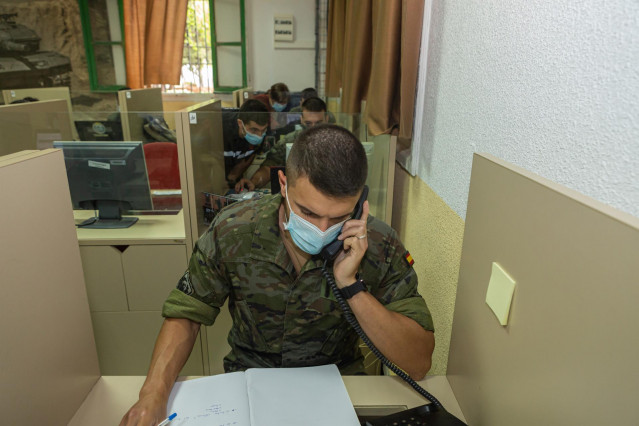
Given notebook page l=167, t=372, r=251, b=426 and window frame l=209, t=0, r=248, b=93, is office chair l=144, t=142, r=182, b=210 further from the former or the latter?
window frame l=209, t=0, r=248, b=93

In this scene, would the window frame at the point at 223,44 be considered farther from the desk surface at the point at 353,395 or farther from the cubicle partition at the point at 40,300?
the desk surface at the point at 353,395

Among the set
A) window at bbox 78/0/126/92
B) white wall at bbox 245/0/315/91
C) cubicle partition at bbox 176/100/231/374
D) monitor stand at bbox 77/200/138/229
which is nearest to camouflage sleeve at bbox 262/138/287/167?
cubicle partition at bbox 176/100/231/374

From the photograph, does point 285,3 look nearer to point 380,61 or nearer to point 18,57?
point 18,57

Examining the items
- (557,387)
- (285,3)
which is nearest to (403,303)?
(557,387)

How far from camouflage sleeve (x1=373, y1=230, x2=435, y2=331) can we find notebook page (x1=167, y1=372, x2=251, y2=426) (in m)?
0.42

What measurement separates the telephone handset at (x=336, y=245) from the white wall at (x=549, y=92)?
0.33m

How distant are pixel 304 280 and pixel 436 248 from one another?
0.53 m

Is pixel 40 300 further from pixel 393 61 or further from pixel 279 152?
pixel 279 152

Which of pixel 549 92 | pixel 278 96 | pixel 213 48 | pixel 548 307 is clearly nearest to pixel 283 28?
pixel 213 48

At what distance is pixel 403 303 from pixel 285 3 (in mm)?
6340

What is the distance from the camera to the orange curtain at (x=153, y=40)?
613 cm

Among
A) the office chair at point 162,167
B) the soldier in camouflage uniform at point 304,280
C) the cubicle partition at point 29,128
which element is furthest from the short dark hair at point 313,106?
the soldier in camouflage uniform at point 304,280

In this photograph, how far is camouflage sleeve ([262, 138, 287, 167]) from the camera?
2.56 m

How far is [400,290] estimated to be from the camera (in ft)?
3.68
